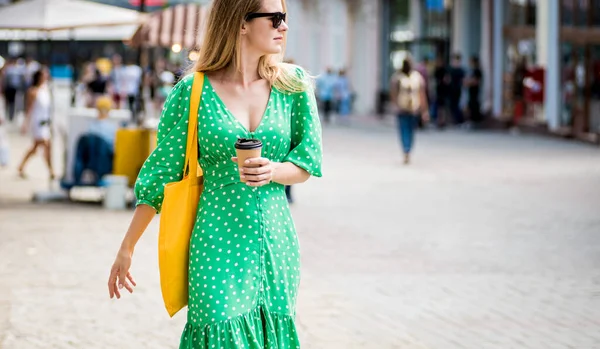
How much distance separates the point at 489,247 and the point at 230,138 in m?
7.04

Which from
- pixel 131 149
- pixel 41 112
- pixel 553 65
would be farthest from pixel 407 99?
pixel 553 65

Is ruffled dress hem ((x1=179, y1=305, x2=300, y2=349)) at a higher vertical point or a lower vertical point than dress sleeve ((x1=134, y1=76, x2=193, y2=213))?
lower

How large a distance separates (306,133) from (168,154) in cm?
46

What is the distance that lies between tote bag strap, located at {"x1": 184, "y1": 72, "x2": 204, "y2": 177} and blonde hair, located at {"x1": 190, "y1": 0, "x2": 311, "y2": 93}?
0.07 m

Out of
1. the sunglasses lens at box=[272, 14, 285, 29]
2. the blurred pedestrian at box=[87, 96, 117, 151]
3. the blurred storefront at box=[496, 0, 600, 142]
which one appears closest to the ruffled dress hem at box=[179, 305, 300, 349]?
the sunglasses lens at box=[272, 14, 285, 29]

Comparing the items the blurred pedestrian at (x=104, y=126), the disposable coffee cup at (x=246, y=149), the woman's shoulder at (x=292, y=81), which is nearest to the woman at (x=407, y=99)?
the blurred pedestrian at (x=104, y=126)

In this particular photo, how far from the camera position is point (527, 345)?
6938mm

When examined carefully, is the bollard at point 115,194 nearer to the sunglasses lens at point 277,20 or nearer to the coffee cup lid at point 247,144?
the sunglasses lens at point 277,20

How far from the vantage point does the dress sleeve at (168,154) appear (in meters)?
4.18

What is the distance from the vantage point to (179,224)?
165 inches

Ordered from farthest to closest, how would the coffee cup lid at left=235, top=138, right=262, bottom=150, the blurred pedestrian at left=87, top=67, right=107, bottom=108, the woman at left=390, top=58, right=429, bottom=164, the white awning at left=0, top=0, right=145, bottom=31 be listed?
the blurred pedestrian at left=87, top=67, right=107, bottom=108
the woman at left=390, top=58, right=429, bottom=164
the white awning at left=0, top=0, right=145, bottom=31
the coffee cup lid at left=235, top=138, right=262, bottom=150

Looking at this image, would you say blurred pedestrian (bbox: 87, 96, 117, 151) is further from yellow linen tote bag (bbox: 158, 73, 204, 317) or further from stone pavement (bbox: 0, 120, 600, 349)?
yellow linen tote bag (bbox: 158, 73, 204, 317)

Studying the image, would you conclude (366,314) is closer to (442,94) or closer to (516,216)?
(516,216)

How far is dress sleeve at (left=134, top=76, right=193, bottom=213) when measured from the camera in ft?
13.7
